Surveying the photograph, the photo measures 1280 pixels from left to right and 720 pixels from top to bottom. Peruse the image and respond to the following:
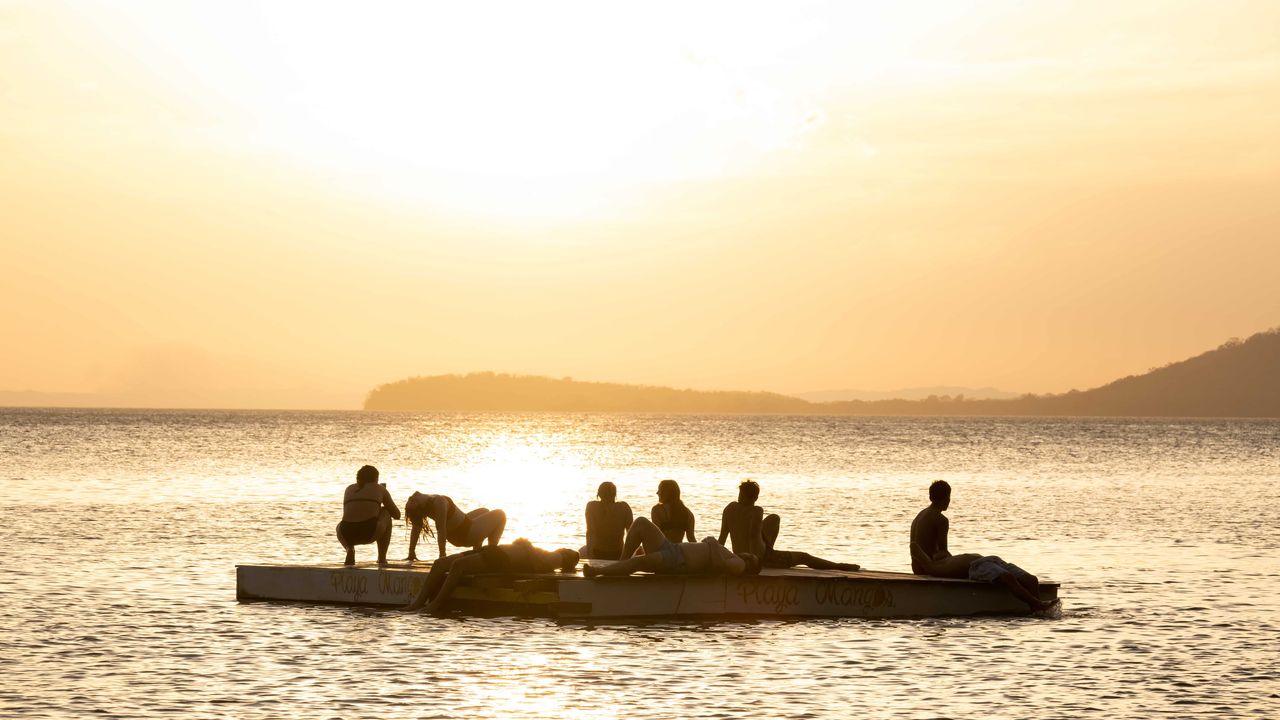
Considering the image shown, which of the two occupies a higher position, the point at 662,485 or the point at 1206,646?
the point at 662,485

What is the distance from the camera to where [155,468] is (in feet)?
301

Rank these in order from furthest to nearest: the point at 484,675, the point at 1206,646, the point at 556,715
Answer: the point at 1206,646 → the point at 484,675 → the point at 556,715

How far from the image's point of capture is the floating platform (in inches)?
1000

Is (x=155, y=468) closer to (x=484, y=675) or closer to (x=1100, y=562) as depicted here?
(x=1100, y=562)

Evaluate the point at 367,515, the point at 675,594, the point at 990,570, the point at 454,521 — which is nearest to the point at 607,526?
the point at 675,594

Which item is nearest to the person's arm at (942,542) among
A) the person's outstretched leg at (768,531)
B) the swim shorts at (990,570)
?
the swim shorts at (990,570)

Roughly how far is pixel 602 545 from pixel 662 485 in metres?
2.04

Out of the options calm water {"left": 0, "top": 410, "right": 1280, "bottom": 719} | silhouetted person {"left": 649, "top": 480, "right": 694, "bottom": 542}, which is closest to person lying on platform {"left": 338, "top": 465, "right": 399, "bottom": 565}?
calm water {"left": 0, "top": 410, "right": 1280, "bottom": 719}

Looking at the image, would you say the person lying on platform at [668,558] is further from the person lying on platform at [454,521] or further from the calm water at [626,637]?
the person lying on platform at [454,521]

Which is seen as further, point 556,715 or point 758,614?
point 758,614

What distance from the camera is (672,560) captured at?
25250mm

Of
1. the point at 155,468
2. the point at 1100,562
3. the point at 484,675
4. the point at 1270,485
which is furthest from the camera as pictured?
the point at 155,468

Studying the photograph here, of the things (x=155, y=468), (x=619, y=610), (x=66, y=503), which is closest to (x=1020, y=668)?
(x=619, y=610)

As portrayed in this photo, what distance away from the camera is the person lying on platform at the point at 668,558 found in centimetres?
2527
